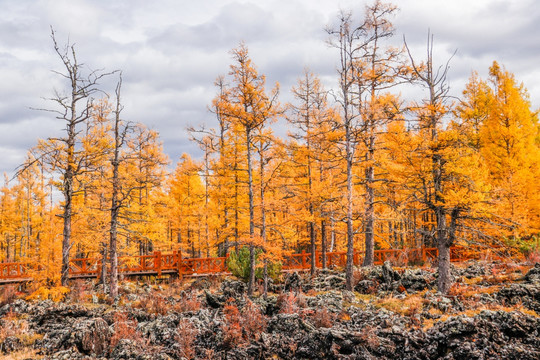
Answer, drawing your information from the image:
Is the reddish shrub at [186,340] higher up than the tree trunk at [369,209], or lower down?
lower down

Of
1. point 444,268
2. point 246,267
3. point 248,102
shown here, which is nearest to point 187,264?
point 246,267

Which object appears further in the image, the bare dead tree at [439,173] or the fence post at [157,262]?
the fence post at [157,262]

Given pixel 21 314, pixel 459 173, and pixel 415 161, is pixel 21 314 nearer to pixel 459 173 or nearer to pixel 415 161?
pixel 415 161

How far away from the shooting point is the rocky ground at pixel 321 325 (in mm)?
7113

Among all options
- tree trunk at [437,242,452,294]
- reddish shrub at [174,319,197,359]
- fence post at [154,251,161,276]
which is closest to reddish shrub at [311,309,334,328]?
reddish shrub at [174,319,197,359]

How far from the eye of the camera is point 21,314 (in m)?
13.8

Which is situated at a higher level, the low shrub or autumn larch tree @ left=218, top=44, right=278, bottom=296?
autumn larch tree @ left=218, top=44, right=278, bottom=296

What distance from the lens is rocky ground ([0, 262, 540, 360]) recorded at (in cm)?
711

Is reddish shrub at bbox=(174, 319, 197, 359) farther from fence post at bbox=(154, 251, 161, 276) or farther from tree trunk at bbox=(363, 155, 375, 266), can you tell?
fence post at bbox=(154, 251, 161, 276)

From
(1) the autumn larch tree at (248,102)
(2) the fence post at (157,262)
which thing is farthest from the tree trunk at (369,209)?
(2) the fence post at (157,262)

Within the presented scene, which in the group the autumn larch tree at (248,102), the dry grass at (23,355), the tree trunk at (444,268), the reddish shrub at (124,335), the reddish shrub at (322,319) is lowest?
the dry grass at (23,355)

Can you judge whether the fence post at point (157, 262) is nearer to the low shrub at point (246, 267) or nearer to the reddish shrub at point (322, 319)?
the low shrub at point (246, 267)

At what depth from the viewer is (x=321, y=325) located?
9594 millimetres

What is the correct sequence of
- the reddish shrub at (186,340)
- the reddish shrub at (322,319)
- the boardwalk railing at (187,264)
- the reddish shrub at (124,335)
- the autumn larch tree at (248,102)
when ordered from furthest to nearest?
1. the boardwalk railing at (187,264)
2. the autumn larch tree at (248,102)
3. the reddish shrub at (322,319)
4. the reddish shrub at (124,335)
5. the reddish shrub at (186,340)
